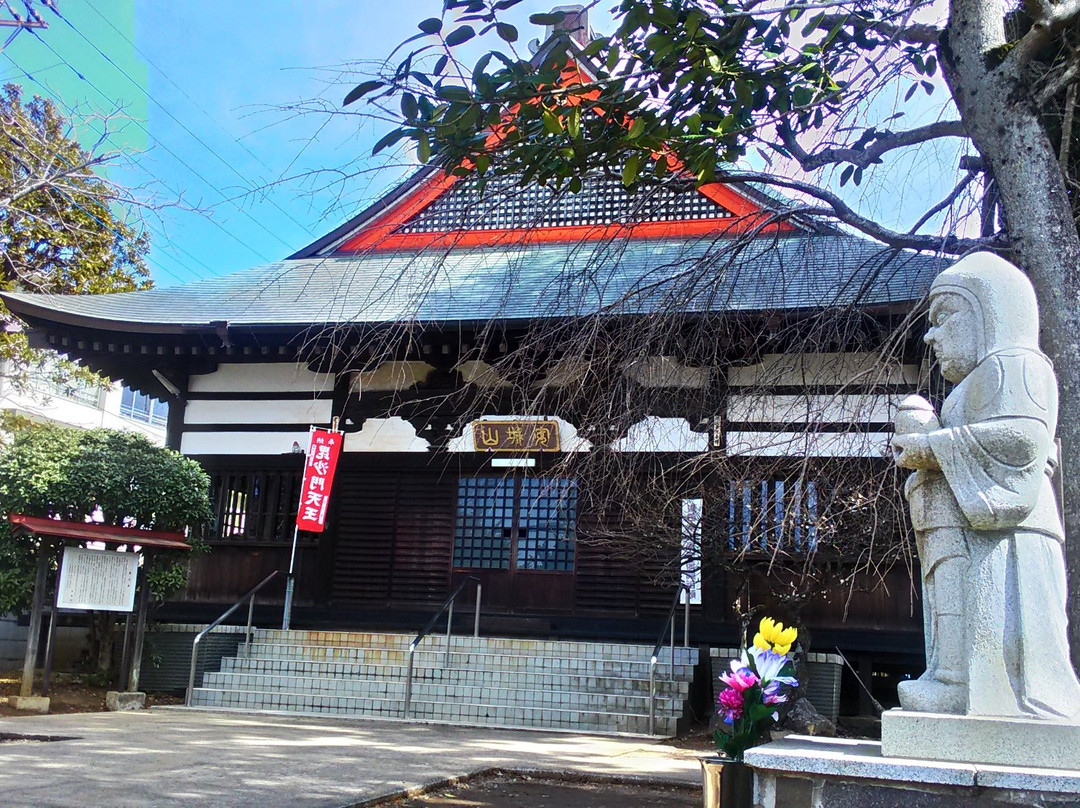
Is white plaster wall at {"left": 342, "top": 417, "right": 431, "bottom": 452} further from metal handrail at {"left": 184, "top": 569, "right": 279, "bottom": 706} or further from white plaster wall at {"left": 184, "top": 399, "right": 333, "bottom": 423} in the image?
metal handrail at {"left": 184, "top": 569, "right": 279, "bottom": 706}

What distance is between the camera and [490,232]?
1408 centimetres

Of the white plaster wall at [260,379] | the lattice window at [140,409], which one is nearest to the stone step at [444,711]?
the white plaster wall at [260,379]

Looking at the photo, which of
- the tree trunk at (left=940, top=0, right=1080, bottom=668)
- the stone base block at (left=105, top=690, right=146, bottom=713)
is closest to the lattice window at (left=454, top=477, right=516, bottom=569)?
the stone base block at (left=105, top=690, right=146, bottom=713)

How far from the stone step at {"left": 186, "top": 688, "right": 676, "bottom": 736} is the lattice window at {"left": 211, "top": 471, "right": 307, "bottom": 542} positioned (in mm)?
2556

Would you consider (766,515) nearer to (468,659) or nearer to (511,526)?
(468,659)

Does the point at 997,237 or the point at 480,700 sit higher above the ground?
the point at 997,237

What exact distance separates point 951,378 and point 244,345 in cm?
1012

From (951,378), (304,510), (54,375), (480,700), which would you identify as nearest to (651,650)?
(480,700)

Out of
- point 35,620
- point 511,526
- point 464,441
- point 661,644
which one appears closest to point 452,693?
point 661,644

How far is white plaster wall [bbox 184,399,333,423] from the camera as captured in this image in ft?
44.0

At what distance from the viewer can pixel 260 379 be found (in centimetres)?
1368

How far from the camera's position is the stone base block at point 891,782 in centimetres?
333

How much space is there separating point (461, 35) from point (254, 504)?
923cm

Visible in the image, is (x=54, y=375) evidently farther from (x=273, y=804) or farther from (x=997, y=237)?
(x=997, y=237)
